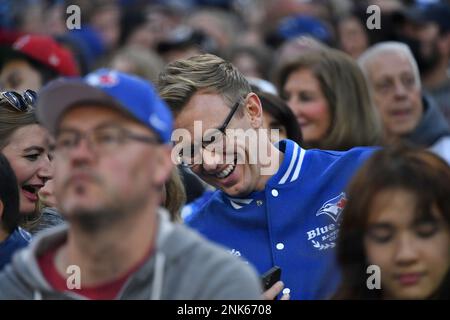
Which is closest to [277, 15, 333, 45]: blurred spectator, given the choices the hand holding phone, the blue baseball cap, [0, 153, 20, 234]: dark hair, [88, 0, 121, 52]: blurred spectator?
[88, 0, 121, 52]: blurred spectator

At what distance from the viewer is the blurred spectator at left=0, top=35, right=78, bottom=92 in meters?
7.68

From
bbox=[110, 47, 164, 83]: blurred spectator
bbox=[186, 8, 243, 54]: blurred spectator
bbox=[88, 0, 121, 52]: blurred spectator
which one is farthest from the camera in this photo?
bbox=[88, 0, 121, 52]: blurred spectator

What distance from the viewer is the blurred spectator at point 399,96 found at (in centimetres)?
771

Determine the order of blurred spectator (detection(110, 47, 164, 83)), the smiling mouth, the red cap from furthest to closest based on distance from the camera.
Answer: blurred spectator (detection(110, 47, 164, 83)) < the red cap < the smiling mouth

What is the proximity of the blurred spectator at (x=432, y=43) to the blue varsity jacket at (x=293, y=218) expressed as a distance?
419 centimetres

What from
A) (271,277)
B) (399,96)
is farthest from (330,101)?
(271,277)

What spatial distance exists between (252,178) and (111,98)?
1663mm

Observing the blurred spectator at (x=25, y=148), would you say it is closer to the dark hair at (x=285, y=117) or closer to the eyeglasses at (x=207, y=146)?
the eyeglasses at (x=207, y=146)

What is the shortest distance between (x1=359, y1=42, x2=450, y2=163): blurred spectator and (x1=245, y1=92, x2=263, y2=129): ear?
2.81 metres

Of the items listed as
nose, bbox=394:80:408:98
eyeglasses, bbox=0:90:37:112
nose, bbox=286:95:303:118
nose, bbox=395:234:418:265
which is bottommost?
nose, bbox=395:234:418:265

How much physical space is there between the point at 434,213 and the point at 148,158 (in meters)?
0.98

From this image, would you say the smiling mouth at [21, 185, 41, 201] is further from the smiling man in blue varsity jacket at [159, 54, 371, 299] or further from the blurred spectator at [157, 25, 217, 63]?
the blurred spectator at [157, 25, 217, 63]

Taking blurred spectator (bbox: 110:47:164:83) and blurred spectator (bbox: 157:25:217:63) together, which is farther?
blurred spectator (bbox: 157:25:217:63)

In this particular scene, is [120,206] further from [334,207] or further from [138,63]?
[138,63]
